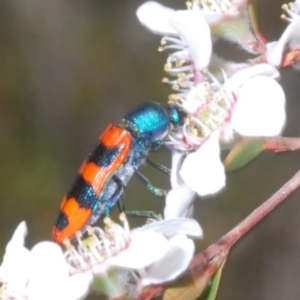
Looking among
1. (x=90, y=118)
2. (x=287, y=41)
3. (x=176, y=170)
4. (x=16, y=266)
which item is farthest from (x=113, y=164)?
(x=90, y=118)

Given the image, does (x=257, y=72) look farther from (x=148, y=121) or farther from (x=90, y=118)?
(x=90, y=118)

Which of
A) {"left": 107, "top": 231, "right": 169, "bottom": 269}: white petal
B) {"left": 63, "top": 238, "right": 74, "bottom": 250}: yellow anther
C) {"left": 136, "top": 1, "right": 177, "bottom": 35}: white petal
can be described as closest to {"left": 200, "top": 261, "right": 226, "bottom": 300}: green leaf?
{"left": 107, "top": 231, "right": 169, "bottom": 269}: white petal

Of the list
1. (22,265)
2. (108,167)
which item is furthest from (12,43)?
(22,265)

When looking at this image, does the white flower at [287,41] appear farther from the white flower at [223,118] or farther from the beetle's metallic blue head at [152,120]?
the beetle's metallic blue head at [152,120]

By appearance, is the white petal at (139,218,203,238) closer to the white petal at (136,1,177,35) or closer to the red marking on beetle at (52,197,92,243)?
the red marking on beetle at (52,197,92,243)

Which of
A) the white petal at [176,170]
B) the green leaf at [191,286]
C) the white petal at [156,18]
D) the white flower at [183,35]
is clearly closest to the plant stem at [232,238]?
the green leaf at [191,286]
